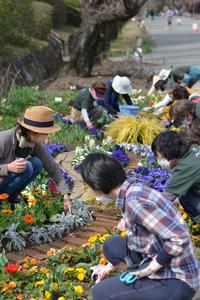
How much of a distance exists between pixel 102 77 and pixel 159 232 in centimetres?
1357

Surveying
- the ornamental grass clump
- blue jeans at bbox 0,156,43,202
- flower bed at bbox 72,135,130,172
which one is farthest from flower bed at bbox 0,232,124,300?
the ornamental grass clump

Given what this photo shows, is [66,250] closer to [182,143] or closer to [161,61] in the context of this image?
[182,143]

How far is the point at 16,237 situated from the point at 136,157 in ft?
10.5

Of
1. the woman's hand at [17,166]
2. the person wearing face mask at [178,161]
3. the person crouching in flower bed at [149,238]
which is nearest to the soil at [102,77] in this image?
the woman's hand at [17,166]

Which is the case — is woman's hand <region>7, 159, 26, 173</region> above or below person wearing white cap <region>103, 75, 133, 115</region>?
above

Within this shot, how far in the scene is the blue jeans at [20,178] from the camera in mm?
4715

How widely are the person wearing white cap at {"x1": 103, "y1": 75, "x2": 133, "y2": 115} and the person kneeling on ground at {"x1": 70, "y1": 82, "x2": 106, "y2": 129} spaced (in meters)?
0.11

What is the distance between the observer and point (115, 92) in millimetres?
8664

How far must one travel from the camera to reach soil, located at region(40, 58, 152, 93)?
14462 millimetres

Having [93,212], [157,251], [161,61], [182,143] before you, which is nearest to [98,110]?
[93,212]

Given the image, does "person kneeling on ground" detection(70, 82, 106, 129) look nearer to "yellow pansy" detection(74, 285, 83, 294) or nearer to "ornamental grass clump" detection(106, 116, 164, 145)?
"ornamental grass clump" detection(106, 116, 164, 145)

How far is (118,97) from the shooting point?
8852 mm

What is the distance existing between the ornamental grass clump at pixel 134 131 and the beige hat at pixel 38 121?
10.4ft

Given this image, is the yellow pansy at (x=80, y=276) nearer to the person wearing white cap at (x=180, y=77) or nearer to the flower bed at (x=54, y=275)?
the flower bed at (x=54, y=275)
